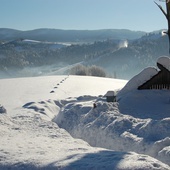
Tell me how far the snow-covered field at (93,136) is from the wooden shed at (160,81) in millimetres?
652

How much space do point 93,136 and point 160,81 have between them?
601 cm

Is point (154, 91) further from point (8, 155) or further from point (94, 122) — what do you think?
point (8, 155)

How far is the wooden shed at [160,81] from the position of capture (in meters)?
15.3

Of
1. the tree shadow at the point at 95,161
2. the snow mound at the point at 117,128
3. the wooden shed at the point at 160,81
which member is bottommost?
the snow mound at the point at 117,128

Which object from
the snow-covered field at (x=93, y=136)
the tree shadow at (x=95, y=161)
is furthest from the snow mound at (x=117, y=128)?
the tree shadow at (x=95, y=161)

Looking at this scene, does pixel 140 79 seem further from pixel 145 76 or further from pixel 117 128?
pixel 117 128

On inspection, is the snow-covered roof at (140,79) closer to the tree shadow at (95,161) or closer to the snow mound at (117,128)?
the snow mound at (117,128)

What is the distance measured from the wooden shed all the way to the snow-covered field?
2.14 ft

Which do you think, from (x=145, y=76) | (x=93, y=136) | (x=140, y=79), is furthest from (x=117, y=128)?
(x=145, y=76)

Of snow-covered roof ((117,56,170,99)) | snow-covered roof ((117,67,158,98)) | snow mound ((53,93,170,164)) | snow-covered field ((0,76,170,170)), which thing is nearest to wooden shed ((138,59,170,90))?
snow-covered roof ((117,56,170,99))

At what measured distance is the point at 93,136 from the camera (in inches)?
425

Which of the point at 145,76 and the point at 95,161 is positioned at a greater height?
the point at 145,76

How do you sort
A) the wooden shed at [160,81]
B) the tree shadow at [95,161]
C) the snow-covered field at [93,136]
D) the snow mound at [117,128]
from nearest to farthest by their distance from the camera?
the tree shadow at [95,161], the snow-covered field at [93,136], the snow mound at [117,128], the wooden shed at [160,81]

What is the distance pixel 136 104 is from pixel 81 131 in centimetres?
341
